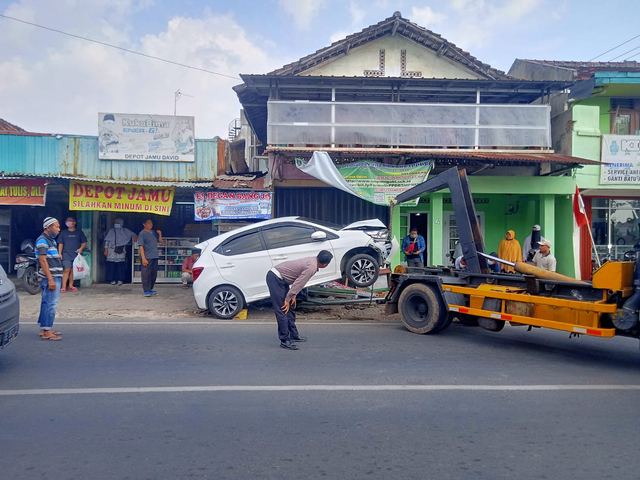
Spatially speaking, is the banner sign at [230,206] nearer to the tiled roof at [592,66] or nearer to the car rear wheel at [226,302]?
the car rear wheel at [226,302]

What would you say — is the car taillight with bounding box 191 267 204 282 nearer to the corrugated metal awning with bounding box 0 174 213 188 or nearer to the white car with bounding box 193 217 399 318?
the white car with bounding box 193 217 399 318

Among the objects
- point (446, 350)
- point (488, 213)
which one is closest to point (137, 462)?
point (446, 350)

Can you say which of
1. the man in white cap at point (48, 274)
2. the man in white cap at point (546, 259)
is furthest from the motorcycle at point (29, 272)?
the man in white cap at point (546, 259)

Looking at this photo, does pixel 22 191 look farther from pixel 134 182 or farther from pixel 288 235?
pixel 288 235

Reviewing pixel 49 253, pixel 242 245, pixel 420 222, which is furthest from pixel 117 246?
pixel 420 222

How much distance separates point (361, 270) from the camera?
30.7ft

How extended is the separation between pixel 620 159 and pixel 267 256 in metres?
11.1

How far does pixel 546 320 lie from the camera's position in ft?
21.3

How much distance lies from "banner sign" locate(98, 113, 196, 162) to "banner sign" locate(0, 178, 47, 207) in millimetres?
1700

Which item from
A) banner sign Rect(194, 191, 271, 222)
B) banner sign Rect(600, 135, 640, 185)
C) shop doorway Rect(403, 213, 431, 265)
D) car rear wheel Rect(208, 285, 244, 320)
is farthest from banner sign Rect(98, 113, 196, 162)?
banner sign Rect(600, 135, 640, 185)

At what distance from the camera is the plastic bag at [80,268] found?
42.1ft

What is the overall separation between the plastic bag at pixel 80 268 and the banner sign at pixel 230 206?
3.39 metres

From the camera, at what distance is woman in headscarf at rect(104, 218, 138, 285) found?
13.5m

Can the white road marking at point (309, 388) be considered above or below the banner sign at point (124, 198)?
below
